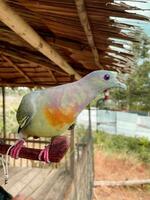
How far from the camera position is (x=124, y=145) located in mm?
11641

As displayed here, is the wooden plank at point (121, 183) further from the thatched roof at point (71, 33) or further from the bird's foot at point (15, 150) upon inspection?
the bird's foot at point (15, 150)

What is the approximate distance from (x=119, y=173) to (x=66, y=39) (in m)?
7.31

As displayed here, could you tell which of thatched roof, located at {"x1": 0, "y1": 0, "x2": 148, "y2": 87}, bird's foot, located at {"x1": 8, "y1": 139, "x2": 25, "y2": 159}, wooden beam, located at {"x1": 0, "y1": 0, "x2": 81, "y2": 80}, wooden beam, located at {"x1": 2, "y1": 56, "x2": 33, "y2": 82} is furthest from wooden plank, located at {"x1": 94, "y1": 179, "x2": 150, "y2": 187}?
bird's foot, located at {"x1": 8, "y1": 139, "x2": 25, "y2": 159}

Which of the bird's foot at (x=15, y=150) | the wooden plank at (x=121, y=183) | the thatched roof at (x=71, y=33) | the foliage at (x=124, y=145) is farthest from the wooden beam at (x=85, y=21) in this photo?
the foliage at (x=124, y=145)

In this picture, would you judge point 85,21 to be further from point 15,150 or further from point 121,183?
point 121,183

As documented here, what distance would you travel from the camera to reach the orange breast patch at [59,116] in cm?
110

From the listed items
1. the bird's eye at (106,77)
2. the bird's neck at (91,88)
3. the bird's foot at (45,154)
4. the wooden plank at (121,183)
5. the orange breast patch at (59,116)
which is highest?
the bird's eye at (106,77)

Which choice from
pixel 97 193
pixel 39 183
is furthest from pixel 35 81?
pixel 97 193

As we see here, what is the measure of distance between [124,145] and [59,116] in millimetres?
10716

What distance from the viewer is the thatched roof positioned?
1709 millimetres

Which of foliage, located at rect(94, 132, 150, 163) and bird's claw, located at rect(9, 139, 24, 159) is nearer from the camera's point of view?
bird's claw, located at rect(9, 139, 24, 159)

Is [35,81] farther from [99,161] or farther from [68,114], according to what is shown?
[99,161]

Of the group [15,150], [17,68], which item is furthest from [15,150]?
[17,68]

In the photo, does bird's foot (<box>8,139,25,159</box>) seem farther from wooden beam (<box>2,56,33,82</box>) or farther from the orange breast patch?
wooden beam (<box>2,56,33,82</box>)
